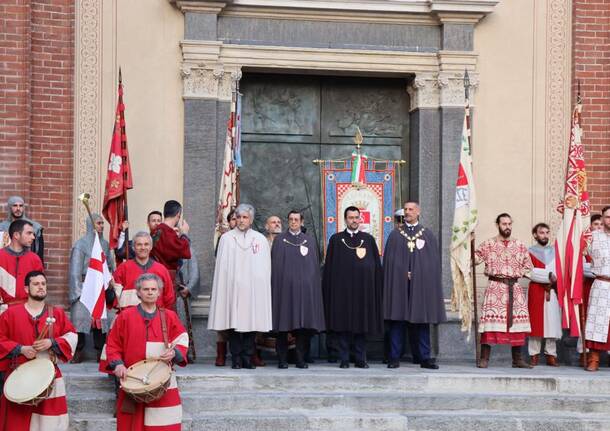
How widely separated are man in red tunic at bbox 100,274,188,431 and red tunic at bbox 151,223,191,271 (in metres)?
2.55

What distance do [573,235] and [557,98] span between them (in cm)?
217

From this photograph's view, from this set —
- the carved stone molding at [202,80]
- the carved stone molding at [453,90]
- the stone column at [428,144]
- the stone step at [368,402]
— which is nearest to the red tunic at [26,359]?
the stone step at [368,402]

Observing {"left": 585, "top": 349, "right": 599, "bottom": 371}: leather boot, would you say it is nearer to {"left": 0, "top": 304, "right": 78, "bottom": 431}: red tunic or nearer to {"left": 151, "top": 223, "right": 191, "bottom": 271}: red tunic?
{"left": 151, "top": 223, "right": 191, "bottom": 271}: red tunic

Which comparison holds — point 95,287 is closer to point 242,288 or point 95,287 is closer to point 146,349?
point 242,288

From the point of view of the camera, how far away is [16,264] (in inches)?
490

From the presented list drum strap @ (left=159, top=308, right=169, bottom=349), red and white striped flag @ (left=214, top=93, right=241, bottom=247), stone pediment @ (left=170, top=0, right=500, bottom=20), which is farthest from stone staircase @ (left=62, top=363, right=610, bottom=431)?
stone pediment @ (left=170, top=0, right=500, bottom=20)

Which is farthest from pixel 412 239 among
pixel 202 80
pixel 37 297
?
pixel 37 297

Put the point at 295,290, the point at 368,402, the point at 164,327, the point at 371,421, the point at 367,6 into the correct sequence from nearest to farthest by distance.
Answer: the point at 164,327
the point at 371,421
the point at 368,402
the point at 295,290
the point at 367,6

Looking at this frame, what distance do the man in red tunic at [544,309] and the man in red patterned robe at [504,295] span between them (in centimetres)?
33

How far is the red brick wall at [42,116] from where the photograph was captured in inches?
586

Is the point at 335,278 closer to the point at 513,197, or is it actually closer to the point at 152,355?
the point at 513,197

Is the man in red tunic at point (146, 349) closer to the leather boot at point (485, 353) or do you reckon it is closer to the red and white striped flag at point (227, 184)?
the red and white striped flag at point (227, 184)

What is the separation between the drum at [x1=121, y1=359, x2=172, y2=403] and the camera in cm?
1076

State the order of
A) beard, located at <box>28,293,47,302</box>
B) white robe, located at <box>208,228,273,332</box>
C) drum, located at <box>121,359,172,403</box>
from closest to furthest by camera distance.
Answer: drum, located at <box>121,359,172,403</box> → beard, located at <box>28,293,47,302</box> → white robe, located at <box>208,228,273,332</box>
